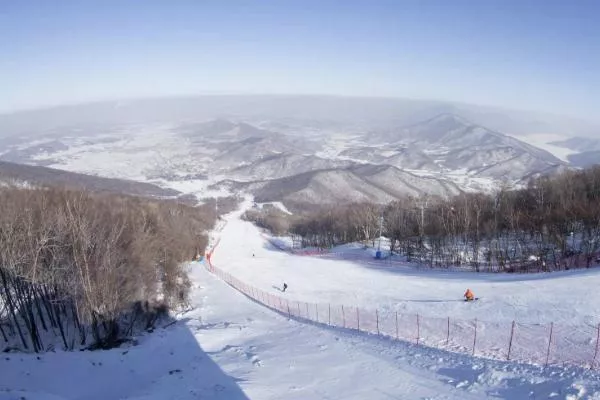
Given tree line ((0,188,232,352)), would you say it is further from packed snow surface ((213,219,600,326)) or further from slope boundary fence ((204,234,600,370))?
packed snow surface ((213,219,600,326))

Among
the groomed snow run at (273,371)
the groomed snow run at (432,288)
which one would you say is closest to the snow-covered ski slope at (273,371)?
the groomed snow run at (273,371)

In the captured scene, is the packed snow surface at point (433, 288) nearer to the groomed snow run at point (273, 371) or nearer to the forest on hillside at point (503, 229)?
the forest on hillside at point (503, 229)

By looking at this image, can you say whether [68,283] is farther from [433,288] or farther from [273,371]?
[433,288]

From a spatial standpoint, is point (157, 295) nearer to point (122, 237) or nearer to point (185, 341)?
point (122, 237)

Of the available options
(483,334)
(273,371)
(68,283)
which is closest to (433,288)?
(483,334)

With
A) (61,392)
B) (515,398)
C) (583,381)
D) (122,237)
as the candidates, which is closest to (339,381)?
(515,398)

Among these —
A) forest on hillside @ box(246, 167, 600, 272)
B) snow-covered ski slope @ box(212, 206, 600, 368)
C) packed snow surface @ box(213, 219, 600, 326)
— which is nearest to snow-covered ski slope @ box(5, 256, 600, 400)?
snow-covered ski slope @ box(212, 206, 600, 368)
